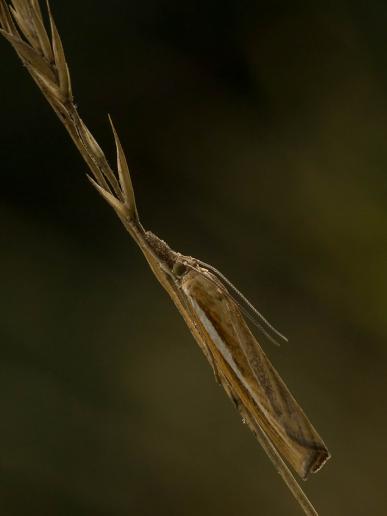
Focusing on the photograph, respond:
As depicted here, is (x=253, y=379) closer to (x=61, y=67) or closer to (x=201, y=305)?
(x=201, y=305)

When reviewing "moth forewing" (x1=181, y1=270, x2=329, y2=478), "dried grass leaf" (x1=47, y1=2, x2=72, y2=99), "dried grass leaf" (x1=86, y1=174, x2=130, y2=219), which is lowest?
"moth forewing" (x1=181, y1=270, x2=329, y2=478)

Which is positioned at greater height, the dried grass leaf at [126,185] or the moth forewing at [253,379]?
the dried grass leaf at [126,185]

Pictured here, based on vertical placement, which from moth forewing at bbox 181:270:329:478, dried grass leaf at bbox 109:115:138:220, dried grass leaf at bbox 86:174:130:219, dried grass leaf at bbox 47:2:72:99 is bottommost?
moth forewing at bbox 181:270:329:478

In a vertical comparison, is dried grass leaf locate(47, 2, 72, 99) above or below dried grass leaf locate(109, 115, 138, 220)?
above

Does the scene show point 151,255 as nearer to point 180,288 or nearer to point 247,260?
point 180,288

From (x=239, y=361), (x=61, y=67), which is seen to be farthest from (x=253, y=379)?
(x=61, y=67)

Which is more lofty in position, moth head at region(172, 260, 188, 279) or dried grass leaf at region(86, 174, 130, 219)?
moth head at region(172, 260, 188, 279)

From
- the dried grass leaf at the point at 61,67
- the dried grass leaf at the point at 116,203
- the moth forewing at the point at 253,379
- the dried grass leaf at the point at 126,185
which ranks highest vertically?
the dried grass leaf at the point at 61,67

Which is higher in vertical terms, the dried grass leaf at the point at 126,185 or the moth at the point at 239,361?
Answer: the dried grass leaf at the point at 126,185
